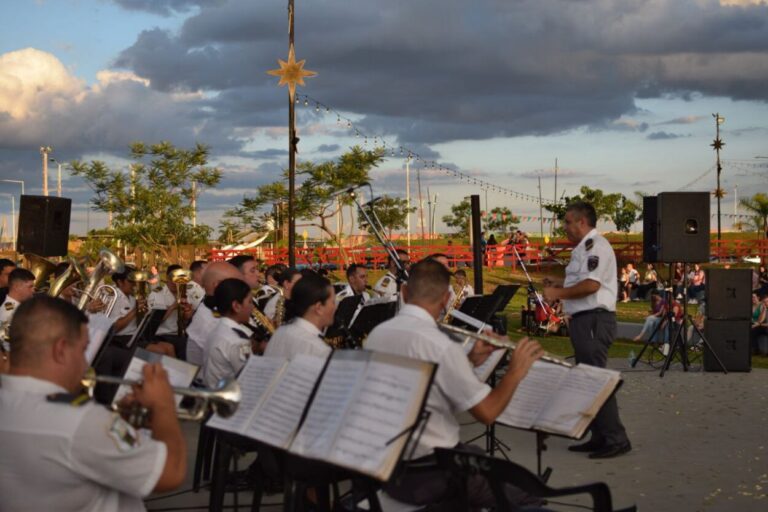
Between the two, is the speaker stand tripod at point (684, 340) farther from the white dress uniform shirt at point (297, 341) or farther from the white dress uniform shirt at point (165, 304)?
the white dress uniform shirt at point (297, 341)

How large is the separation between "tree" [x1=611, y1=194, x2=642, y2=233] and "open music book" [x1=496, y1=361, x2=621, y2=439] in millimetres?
67553

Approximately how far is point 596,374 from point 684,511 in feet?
6.28

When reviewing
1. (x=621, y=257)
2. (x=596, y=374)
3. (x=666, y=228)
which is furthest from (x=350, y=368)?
(x=621, y=257)

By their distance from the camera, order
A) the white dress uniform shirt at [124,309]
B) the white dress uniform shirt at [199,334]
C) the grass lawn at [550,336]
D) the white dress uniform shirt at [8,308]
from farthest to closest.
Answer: the grass lawn at [550,336]
the white dress uniform shirt at [124,309]
the white dress uniform shirt at [8,308]
the white dress uniform shirt at [199,334]

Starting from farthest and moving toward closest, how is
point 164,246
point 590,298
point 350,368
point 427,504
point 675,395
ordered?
1. point 164,246
2. point 675,395
3. point 590,298
4. point 427,504
5. point 350,368

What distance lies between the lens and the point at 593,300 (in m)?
7.84

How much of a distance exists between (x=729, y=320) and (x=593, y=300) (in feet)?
20.7

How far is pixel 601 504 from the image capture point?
3.80 meters

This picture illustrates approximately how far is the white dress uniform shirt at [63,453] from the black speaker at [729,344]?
457 inches

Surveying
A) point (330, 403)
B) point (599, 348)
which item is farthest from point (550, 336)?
point (330, 403)

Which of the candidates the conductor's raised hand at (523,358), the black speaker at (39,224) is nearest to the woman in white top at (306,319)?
the conductor's raised hand at (523,358)

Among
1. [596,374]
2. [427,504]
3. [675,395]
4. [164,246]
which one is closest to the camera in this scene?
[427,504]

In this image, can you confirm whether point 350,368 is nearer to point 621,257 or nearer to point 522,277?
point 522,277

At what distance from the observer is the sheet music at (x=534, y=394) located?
513cm
